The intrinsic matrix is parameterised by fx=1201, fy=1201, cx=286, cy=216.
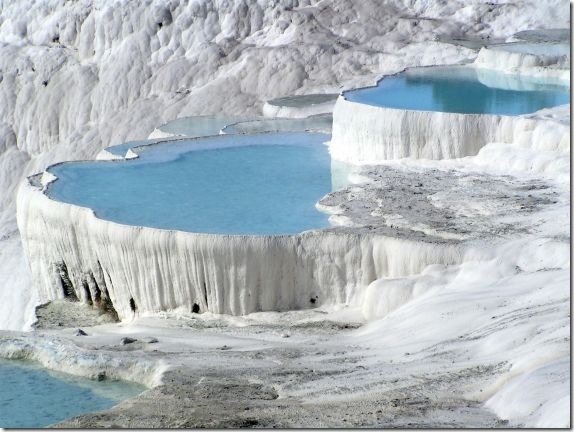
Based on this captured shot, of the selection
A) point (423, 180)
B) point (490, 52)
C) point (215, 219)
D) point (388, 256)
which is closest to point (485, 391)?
point (388, 256)

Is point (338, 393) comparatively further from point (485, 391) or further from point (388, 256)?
point (388, 256)

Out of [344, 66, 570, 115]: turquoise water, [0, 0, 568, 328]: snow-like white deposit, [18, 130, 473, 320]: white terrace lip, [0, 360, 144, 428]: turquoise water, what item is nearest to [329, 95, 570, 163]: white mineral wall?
[344, 66, 570, 115]: turquoise water

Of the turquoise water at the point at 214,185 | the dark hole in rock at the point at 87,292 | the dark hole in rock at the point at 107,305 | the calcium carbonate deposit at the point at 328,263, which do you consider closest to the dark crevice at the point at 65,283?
the calcium carbonate deposit at the point at 328,263

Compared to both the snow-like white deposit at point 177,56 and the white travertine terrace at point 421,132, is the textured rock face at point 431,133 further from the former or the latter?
the snow-like white deposit at point 177,56

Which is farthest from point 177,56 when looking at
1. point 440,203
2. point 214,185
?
point 440,203

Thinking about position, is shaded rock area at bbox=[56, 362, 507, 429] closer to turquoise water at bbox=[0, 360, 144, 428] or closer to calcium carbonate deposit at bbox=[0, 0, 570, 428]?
calcium carbonate deposit at bbox=[0, 0, 570, 428]

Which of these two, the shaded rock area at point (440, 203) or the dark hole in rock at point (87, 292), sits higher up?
the shaded rock area at point (440, 203)

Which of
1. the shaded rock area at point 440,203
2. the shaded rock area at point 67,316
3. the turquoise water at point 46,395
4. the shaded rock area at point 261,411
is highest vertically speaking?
the shaded rock area at point 440,203
